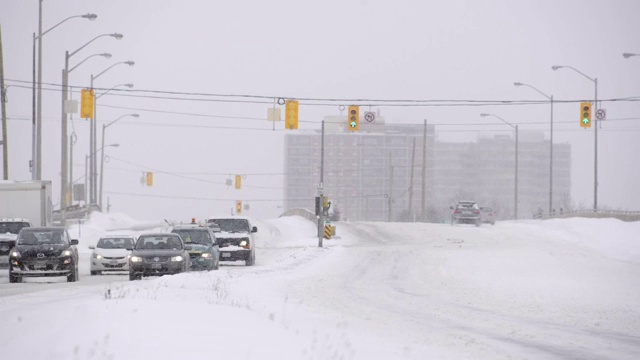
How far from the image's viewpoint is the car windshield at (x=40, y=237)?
32312 mm

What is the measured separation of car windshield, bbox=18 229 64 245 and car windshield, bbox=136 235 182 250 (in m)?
2.50

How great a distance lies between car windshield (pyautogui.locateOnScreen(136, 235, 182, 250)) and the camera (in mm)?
31956

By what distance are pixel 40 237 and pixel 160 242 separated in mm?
3763

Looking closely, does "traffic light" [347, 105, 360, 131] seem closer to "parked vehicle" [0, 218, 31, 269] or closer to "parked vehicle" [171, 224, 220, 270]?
"parked vehicle" [171, 224, 220, 270]

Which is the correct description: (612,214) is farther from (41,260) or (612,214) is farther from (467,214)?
(41,260)

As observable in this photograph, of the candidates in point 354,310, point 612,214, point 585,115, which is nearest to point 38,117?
point 585,115

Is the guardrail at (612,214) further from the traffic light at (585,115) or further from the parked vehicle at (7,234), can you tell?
the parked vehicle at (7,234)

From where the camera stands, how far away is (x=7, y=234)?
127 feet

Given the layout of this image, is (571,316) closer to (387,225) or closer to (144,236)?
(144,236)

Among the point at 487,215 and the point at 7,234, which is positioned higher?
the point at 7,234

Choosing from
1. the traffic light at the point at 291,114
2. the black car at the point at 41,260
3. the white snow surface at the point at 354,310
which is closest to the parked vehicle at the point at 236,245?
the white snow surface at the point at 354,310

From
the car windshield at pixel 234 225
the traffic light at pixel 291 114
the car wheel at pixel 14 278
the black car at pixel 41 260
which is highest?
the traffic light at pixel 291 114

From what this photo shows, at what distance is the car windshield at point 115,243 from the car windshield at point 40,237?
478cm

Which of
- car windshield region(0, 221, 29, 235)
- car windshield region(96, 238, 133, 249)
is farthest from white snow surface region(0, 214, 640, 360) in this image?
car windshield region(0, 221, 29, 235)
